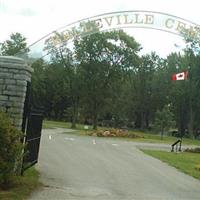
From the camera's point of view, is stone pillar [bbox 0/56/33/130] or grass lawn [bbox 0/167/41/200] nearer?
grass lawn [bbox 0/167/41/200]

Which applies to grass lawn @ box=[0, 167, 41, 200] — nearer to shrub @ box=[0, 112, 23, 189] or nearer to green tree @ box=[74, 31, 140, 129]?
shrub @ box=[0, 112, 23, 189]

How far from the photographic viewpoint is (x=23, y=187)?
11.7 meters

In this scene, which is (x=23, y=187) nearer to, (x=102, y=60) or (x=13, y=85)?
(x=13, y=85)

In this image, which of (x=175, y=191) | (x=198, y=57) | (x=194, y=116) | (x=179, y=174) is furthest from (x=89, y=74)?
(x=175, y=191)

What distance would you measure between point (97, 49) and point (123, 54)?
339cm

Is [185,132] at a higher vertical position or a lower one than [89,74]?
lower

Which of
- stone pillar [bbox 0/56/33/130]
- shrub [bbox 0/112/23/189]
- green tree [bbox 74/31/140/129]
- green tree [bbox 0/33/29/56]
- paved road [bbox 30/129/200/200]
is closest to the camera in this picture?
shrub [bbox 0/112/23/189]

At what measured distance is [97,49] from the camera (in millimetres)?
66938

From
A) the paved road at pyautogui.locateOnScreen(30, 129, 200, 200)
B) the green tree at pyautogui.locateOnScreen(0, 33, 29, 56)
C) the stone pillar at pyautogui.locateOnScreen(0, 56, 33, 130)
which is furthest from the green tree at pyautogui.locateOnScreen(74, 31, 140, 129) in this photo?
the stone pillar at pyautogui.locateOnScreen(0, 56, 33, 130)

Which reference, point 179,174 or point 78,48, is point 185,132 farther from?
point 179,174

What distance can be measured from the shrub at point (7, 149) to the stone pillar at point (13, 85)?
1.73 m

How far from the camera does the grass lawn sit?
34.1ft

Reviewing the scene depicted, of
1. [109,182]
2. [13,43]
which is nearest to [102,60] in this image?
[13,43]

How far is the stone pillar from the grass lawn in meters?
1.39
